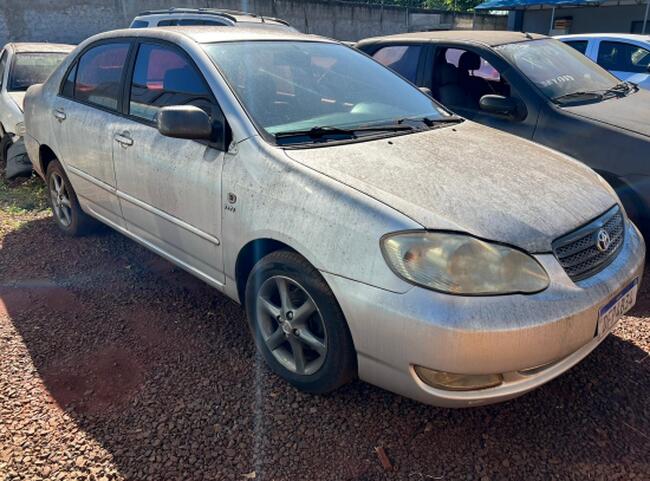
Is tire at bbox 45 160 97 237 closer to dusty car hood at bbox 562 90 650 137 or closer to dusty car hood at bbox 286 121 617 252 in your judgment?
dusty car hood at bbox 286 121 617 252

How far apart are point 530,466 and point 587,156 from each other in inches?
104

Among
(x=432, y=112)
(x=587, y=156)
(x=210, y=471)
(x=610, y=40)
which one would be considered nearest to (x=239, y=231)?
(x=210, y=471)

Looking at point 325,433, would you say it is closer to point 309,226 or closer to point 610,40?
point 309,226

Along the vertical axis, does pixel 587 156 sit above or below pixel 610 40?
below

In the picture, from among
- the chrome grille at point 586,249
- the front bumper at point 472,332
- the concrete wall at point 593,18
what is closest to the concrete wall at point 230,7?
the concrete wall at point 593,18

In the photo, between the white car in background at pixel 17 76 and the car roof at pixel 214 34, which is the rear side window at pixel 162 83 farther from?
the white car in background at pixel 17 76

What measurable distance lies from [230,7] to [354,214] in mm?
19346

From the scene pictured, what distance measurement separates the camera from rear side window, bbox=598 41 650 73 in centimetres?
791

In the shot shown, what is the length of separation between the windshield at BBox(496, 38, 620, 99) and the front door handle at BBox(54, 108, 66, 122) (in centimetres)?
363

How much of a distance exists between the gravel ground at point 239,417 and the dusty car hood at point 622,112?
4.63 ft

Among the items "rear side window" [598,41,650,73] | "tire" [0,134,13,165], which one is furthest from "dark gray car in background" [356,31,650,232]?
"tire" [0,134,13,165]

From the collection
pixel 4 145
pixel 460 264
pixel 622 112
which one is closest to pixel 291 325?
pixel 460 264

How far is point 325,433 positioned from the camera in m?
2.43

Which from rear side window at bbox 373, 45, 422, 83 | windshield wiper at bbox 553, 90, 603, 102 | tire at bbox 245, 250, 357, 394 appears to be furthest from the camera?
rear side window at bbox 373, 45, 422, 83
